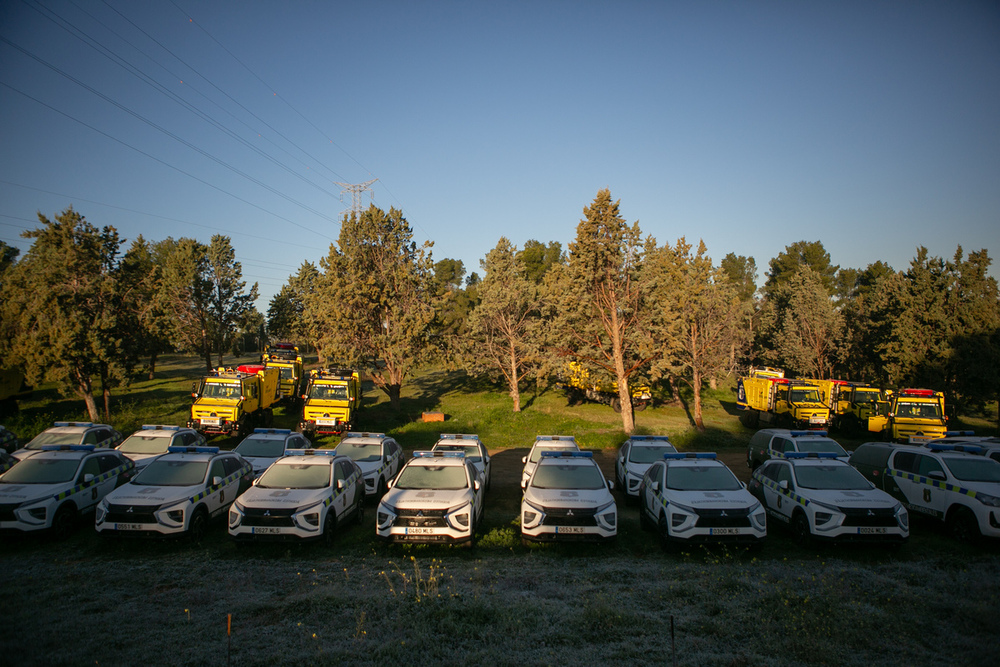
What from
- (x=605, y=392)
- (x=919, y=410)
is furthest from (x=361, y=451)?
(x=605, y=392)

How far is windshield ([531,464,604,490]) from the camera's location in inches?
427

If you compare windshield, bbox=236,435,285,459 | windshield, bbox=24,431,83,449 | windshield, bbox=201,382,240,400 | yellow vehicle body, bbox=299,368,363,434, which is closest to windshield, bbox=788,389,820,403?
yellow vehicle body, bbox=299,368,363,434

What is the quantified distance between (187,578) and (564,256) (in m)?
21.0

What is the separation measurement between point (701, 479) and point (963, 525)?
5021mm

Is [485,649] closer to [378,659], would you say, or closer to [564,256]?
[378,659]

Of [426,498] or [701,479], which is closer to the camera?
[426,498]

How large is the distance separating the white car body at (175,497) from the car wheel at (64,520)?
1.27 metres

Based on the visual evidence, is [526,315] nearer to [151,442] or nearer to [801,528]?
[151,442]

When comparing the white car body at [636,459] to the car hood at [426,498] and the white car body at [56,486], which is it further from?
the white car body at [56,486]

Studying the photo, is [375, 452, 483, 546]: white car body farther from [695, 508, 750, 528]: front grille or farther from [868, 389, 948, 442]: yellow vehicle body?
[868, 389, 948, 442]: yellow vehicle body

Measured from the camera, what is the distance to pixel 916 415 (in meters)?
23.7

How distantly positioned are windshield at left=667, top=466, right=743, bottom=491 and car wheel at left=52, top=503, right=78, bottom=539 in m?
12.0

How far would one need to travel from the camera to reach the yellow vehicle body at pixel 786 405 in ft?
91.4

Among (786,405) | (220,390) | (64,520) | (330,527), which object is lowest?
(64,520)
